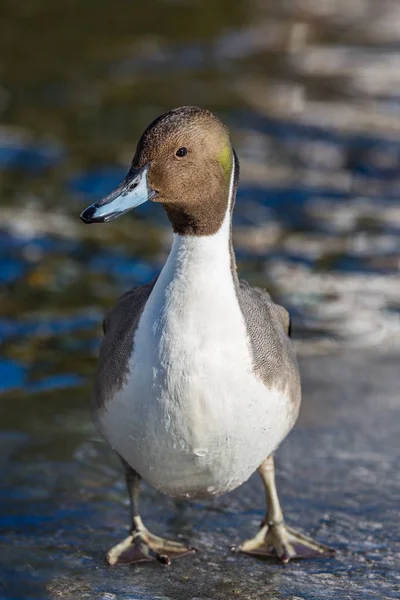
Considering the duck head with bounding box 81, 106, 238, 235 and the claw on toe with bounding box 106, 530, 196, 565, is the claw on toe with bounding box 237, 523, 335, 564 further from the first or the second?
the duck head with bounding box 81, 106, 238, 235

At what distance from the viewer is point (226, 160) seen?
4121mm

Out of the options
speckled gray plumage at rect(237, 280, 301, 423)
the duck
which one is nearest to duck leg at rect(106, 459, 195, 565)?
the duck

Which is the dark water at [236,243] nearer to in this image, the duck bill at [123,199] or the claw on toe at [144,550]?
the claw on toe at [144,550]

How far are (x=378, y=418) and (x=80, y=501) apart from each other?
1.69 meters

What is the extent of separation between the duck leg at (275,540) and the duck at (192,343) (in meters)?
0.42

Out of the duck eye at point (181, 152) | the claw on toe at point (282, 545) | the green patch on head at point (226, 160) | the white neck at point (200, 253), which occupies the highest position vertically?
the duck eye at point (181, 152)

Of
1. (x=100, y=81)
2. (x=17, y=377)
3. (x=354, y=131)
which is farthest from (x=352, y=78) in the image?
(x=17, y=377)

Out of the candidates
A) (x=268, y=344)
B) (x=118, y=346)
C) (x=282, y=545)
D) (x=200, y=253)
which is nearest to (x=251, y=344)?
(x=268, y=344)

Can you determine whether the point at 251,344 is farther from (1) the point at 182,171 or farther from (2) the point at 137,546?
(2) the point at 137,546

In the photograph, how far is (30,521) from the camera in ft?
16.2

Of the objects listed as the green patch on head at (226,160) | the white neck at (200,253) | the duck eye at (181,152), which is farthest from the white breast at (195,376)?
the duck eye at (181,152)

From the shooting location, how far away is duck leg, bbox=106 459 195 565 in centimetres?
451

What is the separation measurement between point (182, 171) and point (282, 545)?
1.58 metres

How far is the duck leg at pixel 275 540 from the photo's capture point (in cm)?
458
